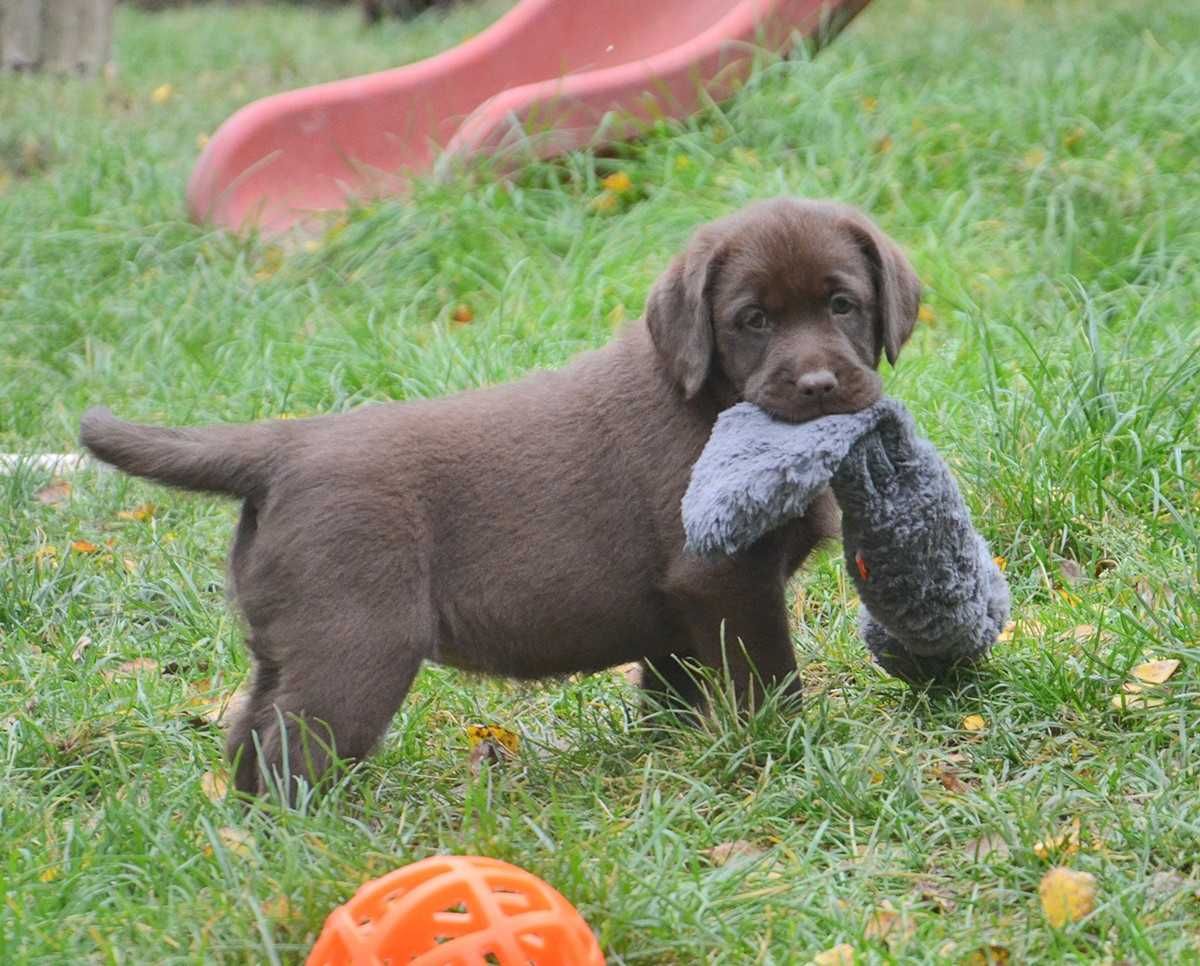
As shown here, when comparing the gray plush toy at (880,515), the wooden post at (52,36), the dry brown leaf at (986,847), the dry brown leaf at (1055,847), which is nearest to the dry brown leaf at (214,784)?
the gray plush toy at (880,515)

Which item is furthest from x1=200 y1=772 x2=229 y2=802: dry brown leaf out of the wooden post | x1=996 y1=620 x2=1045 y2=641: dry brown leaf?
the wooden post

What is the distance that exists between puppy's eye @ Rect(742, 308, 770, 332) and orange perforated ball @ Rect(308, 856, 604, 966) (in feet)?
4.57

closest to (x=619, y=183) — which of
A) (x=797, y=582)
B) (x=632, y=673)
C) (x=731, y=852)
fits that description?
(x=797, y=582)

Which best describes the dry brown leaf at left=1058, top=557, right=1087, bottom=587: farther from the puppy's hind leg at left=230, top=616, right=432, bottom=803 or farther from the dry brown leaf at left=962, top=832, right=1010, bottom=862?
the puppy's hind leg at left=230, top=616, right=432, bottom=803

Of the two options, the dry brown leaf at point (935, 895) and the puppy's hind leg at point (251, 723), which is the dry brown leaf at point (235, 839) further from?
the dry brown leaf at point (935, 895)

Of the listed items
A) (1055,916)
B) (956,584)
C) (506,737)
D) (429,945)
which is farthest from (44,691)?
(1055,916)

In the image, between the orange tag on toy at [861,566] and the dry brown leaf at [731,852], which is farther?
the orange tag on toy at [861,566]

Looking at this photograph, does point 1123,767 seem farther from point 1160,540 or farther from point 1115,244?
point 1115,244

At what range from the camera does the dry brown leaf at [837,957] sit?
113 inches

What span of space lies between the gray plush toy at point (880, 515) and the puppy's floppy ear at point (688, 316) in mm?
139

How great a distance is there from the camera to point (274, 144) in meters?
7.89

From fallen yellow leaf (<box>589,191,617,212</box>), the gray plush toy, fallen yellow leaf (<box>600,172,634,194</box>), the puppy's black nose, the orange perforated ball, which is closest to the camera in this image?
the orange perforated ball

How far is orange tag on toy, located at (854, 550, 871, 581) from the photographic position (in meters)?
3.82

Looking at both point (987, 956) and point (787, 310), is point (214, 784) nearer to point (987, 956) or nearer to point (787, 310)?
point (787, 310)
